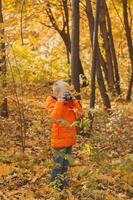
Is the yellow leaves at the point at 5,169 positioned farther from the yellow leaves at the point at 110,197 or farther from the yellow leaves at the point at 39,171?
the yellow leaves at the point at 110,197

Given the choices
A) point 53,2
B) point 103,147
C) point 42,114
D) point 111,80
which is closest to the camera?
point 103,147

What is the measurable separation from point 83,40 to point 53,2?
14.9ft

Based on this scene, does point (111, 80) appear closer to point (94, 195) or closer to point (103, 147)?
point (103, 147)

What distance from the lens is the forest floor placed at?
5523mm

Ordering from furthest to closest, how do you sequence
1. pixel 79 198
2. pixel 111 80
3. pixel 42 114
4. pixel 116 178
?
pixel 111 80 → pixel 42 114 → pixel 116 178 → pixel 79 198

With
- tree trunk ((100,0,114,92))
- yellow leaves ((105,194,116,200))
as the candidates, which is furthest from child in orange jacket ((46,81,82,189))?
tree trunk ((100,0,114,92))

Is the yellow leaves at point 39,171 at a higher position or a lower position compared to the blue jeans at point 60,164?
lower

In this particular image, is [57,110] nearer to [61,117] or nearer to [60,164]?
[61,117]

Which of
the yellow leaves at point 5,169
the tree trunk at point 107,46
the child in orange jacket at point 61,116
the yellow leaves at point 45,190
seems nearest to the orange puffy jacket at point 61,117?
the child in orange jacket at point 61,116

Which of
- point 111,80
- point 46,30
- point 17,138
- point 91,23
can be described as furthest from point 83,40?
Answer: point 17,138

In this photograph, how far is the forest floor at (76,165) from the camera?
5523mm

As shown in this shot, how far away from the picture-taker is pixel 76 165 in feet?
25.7

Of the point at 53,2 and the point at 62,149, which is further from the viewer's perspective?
the point at 53,2

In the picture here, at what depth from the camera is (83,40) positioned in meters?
22.0
